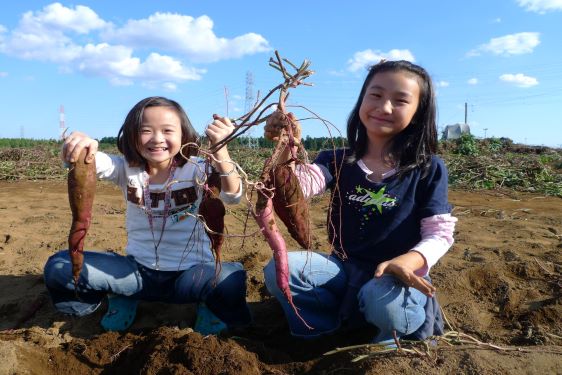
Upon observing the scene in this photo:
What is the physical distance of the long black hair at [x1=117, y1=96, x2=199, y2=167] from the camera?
2254mm

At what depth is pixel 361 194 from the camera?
2.25 meters

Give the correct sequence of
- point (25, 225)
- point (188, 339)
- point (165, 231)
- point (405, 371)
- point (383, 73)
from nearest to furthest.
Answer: point (405, 371), point (188, 339), point (383, 73), point (165, 231), point (25, 225)

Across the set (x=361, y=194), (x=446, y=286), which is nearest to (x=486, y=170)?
(x=446, y=286)

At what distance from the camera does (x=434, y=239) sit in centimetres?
204

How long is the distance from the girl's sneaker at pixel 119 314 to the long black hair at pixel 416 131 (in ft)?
4.92

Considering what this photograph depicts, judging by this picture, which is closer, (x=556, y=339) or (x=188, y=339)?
(x=188, y=339)

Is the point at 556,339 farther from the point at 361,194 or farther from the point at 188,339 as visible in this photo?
the point at 188,339

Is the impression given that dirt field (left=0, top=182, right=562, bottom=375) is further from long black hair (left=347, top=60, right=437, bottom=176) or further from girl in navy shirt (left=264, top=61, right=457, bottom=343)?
long black hair (left=347, top=60, right=437, bottom=176)

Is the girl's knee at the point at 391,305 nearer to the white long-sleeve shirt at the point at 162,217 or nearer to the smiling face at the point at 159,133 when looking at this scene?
the white long-sleeve shirt at the point at 162,217

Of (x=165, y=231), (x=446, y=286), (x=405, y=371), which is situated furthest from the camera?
(x=446, y=286)

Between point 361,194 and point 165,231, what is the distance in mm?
988

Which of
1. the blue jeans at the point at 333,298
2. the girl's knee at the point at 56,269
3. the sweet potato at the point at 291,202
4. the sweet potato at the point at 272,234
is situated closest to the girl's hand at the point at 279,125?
the sweet potato at the point at 291,202

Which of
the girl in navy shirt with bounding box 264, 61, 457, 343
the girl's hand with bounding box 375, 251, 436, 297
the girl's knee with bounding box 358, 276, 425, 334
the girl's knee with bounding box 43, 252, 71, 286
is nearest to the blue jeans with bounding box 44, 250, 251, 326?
the girl's knee with bounding box 43, 252, 71, 286

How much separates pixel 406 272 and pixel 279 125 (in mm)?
753
